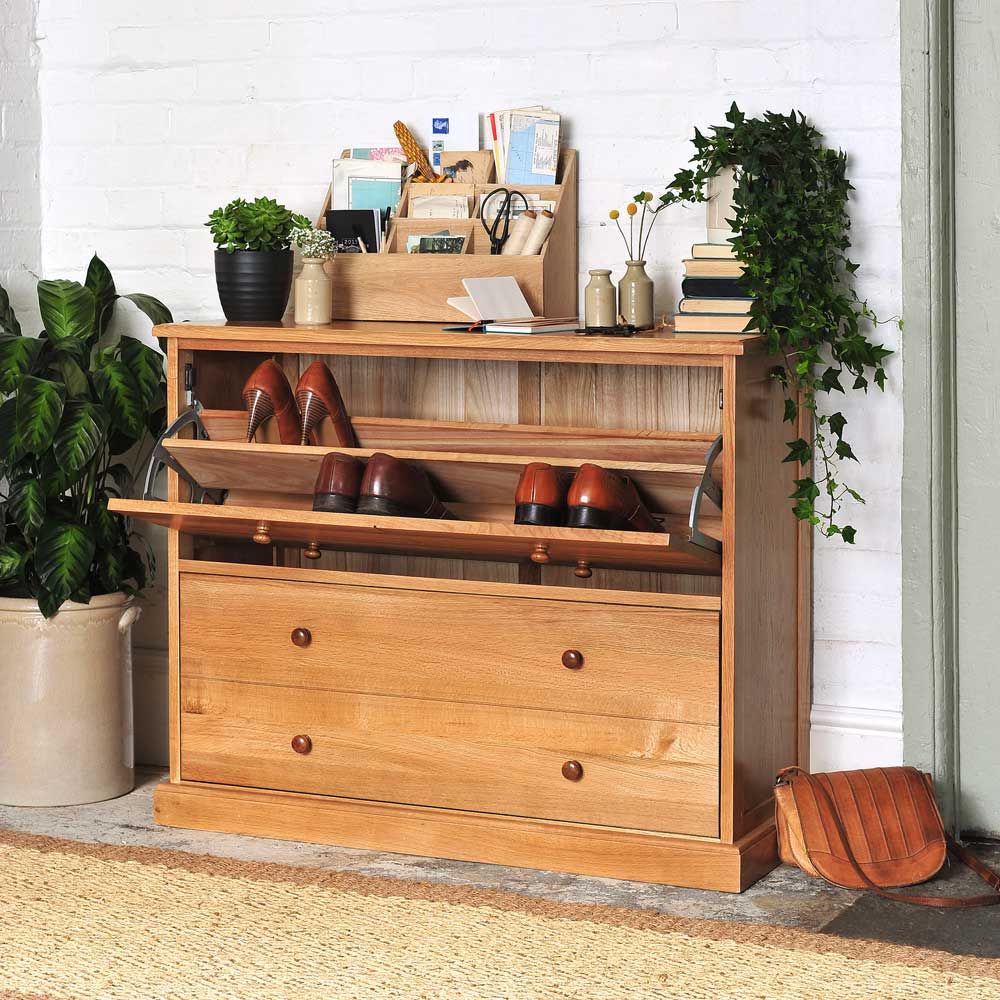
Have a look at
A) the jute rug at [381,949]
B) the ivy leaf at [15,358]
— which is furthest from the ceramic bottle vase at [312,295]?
the jute rug at [381,949]

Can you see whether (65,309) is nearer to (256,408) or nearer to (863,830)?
(256,408)

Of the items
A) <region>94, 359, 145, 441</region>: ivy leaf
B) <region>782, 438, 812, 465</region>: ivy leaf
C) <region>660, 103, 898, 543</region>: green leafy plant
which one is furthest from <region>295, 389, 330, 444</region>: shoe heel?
<region>782, 438, 812, 465</region>: ivy leaf

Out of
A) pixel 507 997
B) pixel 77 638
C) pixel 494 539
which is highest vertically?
pixel 494 539

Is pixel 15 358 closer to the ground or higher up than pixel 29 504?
higher up

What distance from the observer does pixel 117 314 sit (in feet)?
12.2

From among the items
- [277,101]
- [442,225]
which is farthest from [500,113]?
[277,101]

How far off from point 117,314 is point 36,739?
3.38ft

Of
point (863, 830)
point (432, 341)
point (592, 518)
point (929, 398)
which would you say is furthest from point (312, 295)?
point (863, 830)

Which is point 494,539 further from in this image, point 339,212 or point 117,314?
point 117,314

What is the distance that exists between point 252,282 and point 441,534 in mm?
744

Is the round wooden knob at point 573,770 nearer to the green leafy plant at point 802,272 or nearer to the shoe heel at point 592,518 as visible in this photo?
the shoe heel at point 592,518

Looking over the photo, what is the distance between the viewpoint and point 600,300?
2998 millimetres

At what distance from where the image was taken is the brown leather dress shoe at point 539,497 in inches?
110

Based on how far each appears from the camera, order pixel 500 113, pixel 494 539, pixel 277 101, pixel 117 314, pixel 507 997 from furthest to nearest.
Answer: pixel 117 314, pixel 277 101, pixel 500 113, pixel 494 539, pixel 507 997
